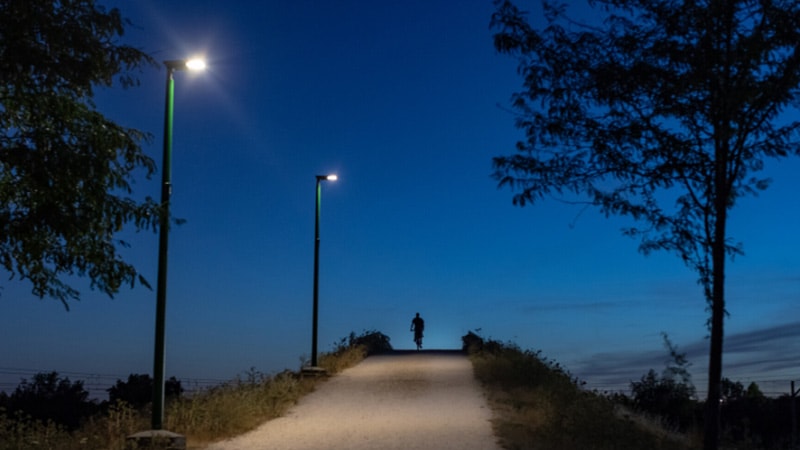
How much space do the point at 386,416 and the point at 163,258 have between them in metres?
6.31

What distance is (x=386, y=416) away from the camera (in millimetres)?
17953

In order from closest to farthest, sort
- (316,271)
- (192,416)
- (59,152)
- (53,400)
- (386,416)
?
1. (59,152)
2. (192,416)
3. (386,416)
4. (316,271)
5. (53,400)

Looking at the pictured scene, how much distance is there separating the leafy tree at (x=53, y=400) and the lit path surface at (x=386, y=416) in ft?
50.6

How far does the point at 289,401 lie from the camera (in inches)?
798

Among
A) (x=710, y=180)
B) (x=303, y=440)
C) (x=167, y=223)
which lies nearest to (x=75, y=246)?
(x=167, y=223)

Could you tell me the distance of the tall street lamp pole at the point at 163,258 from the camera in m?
13.6

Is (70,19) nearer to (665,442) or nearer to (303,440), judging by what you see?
(303,440)

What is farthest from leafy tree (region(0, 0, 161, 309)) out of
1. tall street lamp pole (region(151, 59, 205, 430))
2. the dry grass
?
the dry grass

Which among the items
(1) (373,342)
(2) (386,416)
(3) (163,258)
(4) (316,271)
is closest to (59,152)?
(3) (163,258)

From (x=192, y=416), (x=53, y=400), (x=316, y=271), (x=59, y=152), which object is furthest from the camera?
(x=53, y=400)

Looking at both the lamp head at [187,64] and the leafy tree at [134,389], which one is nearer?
the lamp head at [187,64]

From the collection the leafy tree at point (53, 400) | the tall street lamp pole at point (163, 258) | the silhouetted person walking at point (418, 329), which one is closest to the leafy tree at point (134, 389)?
the leafy tree at point (53, 400)

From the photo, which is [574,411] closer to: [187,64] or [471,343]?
[187,64]

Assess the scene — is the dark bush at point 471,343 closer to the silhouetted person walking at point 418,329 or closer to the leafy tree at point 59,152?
the silhouetted person walking at point 418,329
